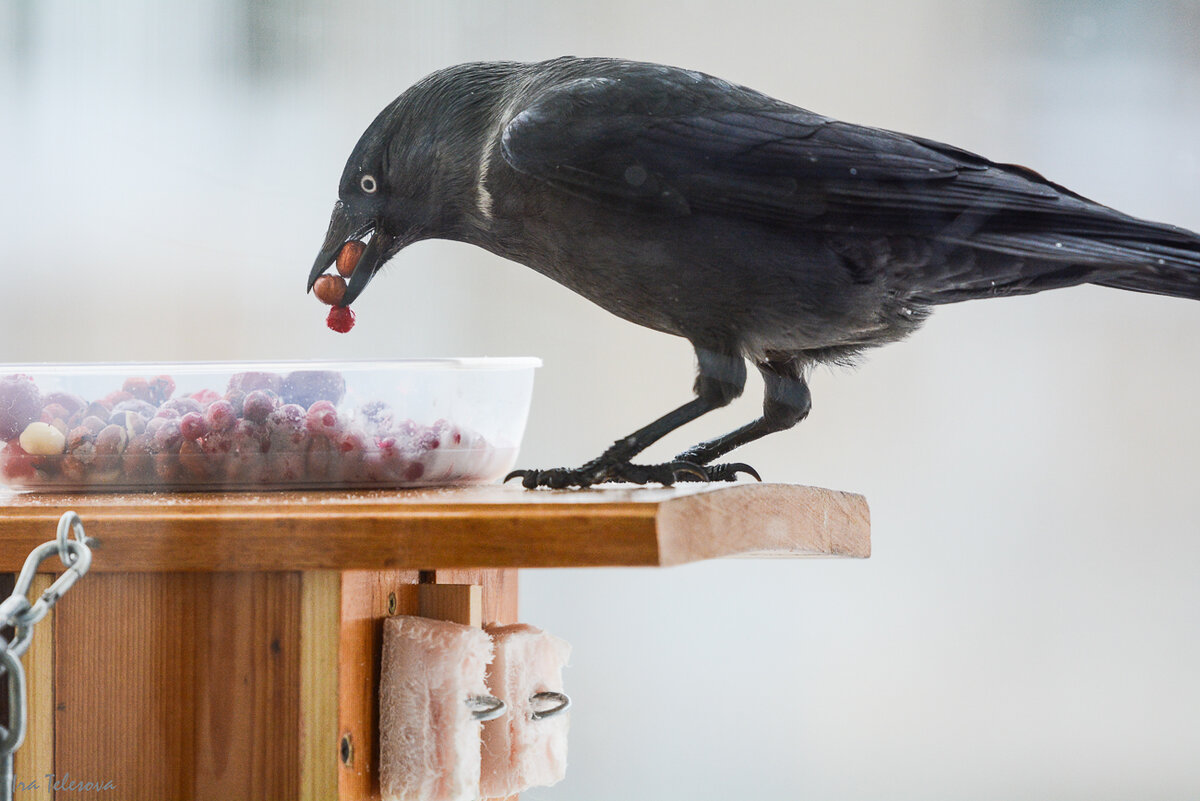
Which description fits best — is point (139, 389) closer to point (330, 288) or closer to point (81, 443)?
point (81, 443)

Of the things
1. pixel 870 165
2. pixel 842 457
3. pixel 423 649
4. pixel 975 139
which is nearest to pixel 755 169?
pixel 870 165

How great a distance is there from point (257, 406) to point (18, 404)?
222mm

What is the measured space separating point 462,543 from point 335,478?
331mm

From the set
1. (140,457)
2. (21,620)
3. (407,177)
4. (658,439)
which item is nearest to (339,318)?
(407,177)

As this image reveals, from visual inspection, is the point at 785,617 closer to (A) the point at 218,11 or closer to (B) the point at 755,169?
(B) the point at 755,169

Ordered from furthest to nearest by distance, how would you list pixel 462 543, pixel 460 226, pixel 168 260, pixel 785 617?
pixel 785 617 < pixel 168 260 < pixel 460 226 < pixel 462 543

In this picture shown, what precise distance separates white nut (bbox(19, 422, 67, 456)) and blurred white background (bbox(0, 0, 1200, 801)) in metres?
0.31

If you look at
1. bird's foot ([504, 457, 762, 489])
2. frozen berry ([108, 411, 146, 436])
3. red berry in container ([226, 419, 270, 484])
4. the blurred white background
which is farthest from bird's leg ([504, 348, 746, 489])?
frozen berry ([108, 411, 146, 436])

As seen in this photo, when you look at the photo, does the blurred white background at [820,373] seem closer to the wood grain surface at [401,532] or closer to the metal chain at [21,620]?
the wood grain surface at [401,532]

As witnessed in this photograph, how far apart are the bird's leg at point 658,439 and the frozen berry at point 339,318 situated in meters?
0.25

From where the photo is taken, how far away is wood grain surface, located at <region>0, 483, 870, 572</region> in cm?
72

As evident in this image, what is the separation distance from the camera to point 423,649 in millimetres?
828

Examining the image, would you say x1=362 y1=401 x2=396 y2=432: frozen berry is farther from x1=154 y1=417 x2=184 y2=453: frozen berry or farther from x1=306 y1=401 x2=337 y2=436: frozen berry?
x1=154 y1=417 x2=184 y2=453: frozen berry

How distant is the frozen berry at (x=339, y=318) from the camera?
1.19 meters
